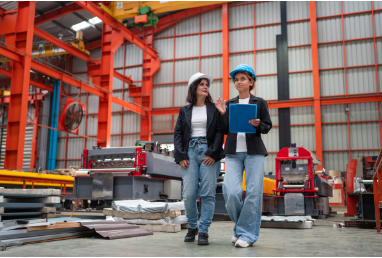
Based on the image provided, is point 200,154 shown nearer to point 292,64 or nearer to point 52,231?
point 52,231

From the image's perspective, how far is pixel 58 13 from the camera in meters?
17.0

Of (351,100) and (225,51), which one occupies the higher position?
(225,51)

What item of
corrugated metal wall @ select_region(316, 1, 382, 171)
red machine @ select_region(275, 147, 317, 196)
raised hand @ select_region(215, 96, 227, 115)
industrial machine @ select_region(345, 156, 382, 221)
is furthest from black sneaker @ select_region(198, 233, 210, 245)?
corrugated metal wall @ select_region(316, 1, 382, 171)

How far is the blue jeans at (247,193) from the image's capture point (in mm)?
2916

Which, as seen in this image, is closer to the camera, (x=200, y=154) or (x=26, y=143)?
(x=200, y=154)

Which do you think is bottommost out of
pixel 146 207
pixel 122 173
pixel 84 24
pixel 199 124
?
pixel 146 207

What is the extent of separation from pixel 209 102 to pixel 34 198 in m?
3.44

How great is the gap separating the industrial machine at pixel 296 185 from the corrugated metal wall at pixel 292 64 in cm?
845

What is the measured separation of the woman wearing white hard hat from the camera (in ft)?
10.2

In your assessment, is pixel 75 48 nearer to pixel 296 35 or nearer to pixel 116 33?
pixel 116 33

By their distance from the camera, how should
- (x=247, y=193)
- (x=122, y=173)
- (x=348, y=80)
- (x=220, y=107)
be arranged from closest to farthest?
(x=247, y=193)
(x=220, y=107)
(x=122, y=173)
(x=348, y=80)

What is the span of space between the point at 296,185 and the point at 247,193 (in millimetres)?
5196

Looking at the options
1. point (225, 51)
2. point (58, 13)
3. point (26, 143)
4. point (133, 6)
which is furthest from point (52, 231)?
point (26, 143)

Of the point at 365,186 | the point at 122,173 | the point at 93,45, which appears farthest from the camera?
the point at 93,45
